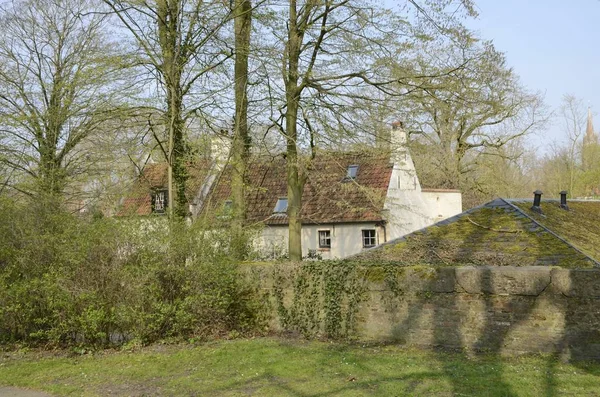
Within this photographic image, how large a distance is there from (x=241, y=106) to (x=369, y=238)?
15924mm

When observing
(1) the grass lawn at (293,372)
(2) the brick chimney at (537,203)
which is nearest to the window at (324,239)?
(2) the brick chimney at (537,203)

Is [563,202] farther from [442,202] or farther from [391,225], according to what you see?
[442,202]

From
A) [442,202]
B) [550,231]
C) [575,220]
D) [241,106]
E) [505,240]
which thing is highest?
[241,106]

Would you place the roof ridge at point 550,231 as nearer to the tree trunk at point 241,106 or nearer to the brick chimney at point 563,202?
the brick chimney at point 563,202

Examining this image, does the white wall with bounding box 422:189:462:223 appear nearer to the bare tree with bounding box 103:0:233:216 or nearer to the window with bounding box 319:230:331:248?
the window with bounding box 319:230:331:248

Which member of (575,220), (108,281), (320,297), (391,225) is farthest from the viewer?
(391,225)

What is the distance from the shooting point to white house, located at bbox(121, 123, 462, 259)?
56.0 feet

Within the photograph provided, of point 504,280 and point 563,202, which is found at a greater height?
point 563,202

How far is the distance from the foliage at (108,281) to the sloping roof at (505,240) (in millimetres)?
3857

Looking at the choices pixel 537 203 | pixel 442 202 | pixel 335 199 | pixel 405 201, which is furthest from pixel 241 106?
pixel 442 202

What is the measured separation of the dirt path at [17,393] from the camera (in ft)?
26.1

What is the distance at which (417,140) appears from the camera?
17.8m

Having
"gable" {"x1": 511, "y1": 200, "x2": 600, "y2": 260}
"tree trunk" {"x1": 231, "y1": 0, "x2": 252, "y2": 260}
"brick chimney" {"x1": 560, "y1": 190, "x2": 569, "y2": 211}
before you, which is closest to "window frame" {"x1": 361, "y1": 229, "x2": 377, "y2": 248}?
"gable" {"x1": 511, "y1": 200, "x2": 600, "y2": 260}

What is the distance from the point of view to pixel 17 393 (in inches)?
321
